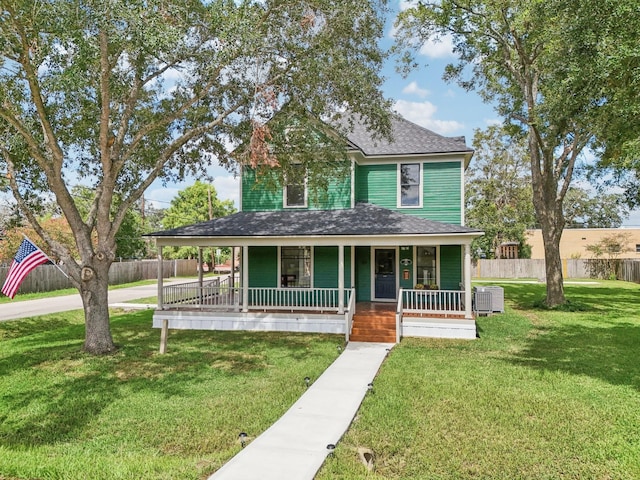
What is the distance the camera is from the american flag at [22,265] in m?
9.02

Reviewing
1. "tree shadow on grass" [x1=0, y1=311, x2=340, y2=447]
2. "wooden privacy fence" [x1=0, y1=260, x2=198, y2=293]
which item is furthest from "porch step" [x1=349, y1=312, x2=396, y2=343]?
"wooden privacy fence" [x1=0, y1=260, x2=198, y2=293]

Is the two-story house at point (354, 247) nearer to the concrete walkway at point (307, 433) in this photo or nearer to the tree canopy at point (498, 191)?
the concrete walkway at point (307, 433)

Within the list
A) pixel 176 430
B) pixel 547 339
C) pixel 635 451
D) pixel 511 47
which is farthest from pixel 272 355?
pixel 511 47

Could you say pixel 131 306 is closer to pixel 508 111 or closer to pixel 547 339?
pixel 547 339

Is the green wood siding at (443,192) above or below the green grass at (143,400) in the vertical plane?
above

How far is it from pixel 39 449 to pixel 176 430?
1535mm

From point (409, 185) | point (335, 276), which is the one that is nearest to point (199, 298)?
point (335, 276)

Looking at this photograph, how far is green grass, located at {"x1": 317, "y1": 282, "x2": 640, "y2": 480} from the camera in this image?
4469 mm

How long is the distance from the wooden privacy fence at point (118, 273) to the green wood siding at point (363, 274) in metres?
18.5

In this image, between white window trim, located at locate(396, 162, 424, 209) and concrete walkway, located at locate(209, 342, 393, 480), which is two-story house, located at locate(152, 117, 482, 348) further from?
concrete walkway, located at locate(209, 342, 393, 480)

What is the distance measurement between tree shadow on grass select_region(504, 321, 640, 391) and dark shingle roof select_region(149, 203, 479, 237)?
359 cm

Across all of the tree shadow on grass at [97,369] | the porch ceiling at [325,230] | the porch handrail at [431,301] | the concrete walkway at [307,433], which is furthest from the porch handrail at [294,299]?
the concrete walkway at [307,433]

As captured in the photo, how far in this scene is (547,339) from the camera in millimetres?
11156

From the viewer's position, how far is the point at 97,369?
838cm
